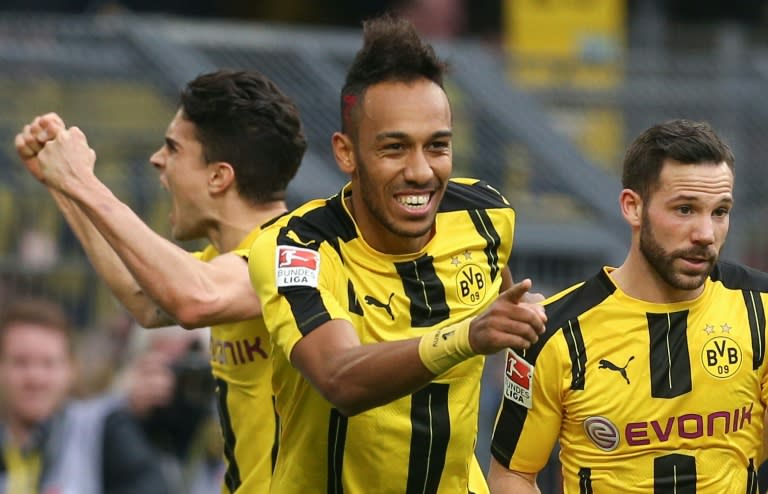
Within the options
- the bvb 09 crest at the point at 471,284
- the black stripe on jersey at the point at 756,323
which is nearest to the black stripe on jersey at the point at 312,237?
the bvb 09 crest at the point at 471,284

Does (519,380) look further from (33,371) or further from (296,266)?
(33,371)

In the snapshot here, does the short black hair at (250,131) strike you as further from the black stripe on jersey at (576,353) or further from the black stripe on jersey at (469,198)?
the black stripe on jersey at (576,353)

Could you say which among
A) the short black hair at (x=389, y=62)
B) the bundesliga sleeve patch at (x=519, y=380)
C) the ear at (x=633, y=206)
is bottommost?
the bundesliga sleeve patch at (x=519, y=380)

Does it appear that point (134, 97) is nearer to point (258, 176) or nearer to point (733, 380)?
point (258, 176)

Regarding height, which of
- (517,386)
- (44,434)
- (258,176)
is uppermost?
(258,176)

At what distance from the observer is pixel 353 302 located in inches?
208

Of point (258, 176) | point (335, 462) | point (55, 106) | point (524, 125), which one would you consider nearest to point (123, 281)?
point (258, 176)

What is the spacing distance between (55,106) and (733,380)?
602cm

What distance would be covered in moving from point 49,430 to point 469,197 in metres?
3.34

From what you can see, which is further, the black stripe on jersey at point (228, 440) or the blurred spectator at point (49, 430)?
the blurred spectator at point (49, 430)

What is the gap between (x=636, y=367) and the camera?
18.0 feet

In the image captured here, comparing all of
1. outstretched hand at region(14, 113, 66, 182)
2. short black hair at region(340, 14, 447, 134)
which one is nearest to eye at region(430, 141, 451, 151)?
short black hair at region(340, 14, 447, 134)

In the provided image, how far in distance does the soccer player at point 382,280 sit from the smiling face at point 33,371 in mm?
2871

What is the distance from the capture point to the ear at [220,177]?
6.10 meters
